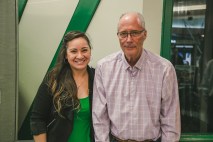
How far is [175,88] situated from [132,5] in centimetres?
110

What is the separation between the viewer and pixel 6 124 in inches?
89.4

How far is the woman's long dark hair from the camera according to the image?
2066 mm

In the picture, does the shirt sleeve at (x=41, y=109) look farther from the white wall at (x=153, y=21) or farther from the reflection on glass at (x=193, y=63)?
the reflection on glass at (x=193, y=63)

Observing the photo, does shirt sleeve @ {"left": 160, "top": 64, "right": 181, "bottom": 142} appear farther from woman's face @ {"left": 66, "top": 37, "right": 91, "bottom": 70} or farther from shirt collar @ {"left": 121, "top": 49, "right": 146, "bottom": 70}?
woman's face @ {"left": 66, "top": 37, "right": 91, "bottom": 70}

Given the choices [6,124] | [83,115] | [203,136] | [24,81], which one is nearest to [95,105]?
[83,115]

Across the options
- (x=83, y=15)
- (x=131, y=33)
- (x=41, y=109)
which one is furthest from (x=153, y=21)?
(x=41, y=109)

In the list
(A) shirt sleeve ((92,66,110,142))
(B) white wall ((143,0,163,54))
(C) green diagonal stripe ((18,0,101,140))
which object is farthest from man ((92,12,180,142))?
(C) green diagonal stripe ((18,0,101,140))

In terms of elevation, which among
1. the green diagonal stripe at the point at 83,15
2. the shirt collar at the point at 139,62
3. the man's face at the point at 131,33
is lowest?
the shirt collar at the point at 139,62

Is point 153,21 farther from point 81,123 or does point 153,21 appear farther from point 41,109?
point 41,109

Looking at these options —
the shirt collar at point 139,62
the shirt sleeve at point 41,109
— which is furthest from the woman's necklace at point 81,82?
the shirt collar at point 139,62

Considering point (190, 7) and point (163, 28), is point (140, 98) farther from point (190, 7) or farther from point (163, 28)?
point (190, 7)

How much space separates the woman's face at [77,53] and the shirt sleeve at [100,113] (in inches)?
6.6

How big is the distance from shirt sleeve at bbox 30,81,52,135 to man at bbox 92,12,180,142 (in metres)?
0.37

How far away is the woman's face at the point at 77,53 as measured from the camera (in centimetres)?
208
